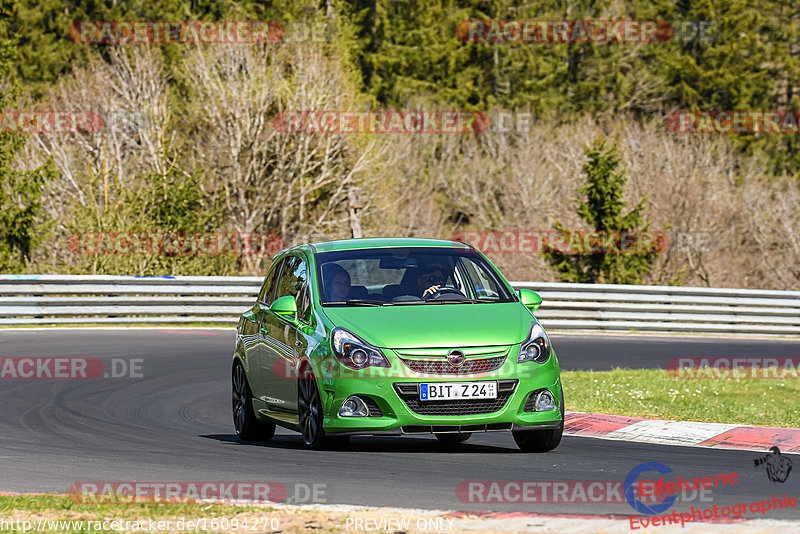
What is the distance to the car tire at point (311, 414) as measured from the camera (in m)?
9.44

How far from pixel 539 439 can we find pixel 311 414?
5.69 feet

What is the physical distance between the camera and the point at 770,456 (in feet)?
31.2

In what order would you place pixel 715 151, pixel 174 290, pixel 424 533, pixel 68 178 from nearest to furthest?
1. pixel 424 533
2. pixel 174 290
3. pixel 68 178
4. pixel 715 151

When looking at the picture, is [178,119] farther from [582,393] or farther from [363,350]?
[363,350]

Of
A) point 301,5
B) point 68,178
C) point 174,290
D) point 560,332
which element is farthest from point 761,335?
point 301,5

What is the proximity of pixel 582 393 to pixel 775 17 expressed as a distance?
201 feet

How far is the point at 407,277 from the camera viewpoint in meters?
10.3

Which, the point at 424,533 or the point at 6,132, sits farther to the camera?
the point at 6,132

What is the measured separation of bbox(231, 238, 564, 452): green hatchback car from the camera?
29.8 ft
